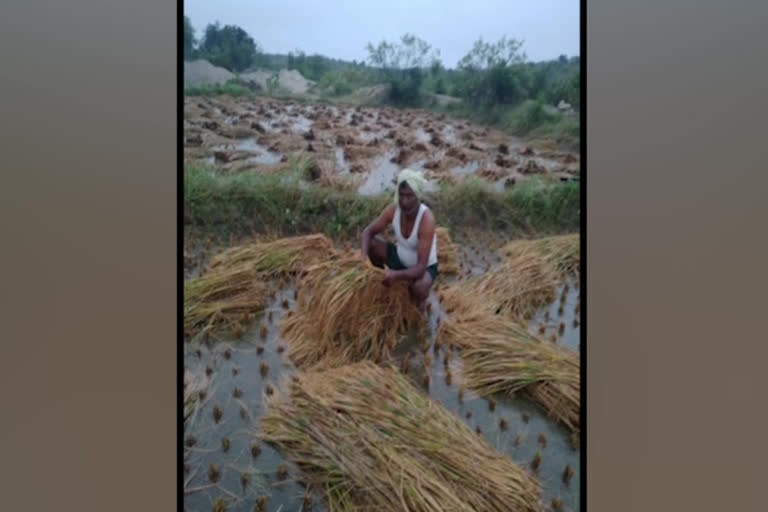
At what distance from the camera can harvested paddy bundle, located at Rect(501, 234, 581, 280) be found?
2.05m

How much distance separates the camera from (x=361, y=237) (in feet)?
6.70

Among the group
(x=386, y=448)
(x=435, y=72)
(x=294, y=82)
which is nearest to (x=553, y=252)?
(x=435, y=72)

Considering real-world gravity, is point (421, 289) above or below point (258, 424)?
above

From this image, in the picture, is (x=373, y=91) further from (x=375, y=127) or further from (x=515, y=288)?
(x=515, y=288)

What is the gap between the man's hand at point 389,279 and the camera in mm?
2033

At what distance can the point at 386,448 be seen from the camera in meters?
2.00

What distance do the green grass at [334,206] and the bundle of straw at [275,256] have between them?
4 centimetres

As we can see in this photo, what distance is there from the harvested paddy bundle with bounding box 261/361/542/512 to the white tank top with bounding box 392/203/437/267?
39 cm

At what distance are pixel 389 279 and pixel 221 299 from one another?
564mm

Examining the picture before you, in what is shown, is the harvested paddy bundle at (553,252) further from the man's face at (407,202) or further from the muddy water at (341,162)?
the muddy water at (341,162)
